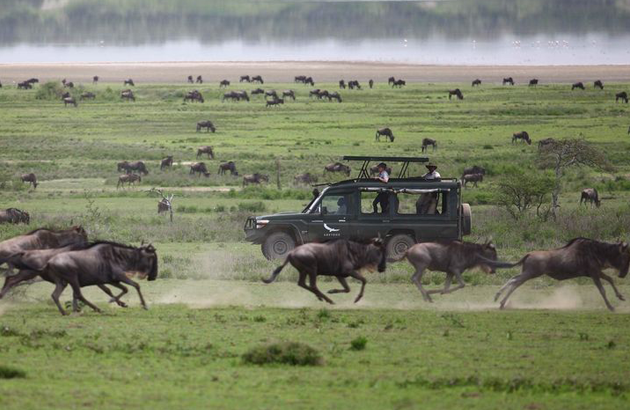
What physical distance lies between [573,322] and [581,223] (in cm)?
1241

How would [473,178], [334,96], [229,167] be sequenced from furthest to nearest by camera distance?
[334,96] → [229,167] → [473,178]

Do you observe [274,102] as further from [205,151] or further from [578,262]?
[578,262]

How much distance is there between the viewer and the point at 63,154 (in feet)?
180

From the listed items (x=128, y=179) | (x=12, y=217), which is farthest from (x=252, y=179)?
(x=12, y=217)

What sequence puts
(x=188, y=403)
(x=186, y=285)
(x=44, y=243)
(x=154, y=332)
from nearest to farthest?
(x=188, y=403), (x=154, y=332), (x=44, y=243), (x=186, y=285)

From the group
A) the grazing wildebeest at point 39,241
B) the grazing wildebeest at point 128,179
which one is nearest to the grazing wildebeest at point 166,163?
the grazing wildebeest at point 128,179

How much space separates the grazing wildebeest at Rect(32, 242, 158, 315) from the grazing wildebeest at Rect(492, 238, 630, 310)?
5670 mm

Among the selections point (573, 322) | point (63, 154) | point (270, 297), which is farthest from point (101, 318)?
point (63, 154)

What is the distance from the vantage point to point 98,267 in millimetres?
18031

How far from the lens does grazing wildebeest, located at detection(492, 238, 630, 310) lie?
18.9 meters

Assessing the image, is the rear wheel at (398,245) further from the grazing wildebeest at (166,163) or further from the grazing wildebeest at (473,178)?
the grazing wildebeest at (166,163)

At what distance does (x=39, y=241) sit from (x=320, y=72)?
11592 centimetres

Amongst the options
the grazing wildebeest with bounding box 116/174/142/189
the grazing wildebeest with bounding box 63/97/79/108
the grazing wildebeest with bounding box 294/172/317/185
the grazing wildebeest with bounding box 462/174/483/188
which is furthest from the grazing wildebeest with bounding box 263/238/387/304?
the grazing wildebeest with bounding box 63/97/79/108

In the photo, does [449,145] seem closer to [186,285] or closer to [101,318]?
[186,285]
